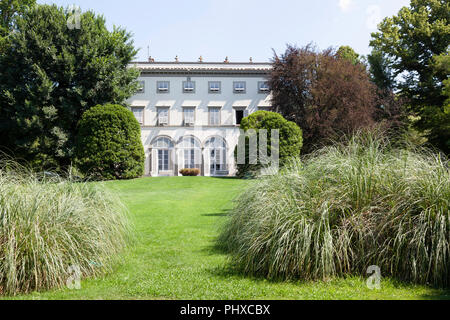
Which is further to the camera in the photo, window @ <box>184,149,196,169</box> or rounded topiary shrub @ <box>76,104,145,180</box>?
window @ <box>184,149,196,169</box>

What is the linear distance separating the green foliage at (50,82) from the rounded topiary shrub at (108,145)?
11.2 ft

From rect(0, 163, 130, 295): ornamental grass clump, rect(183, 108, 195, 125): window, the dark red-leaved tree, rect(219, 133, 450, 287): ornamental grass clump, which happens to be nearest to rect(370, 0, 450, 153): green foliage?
the dark red-leaved tree

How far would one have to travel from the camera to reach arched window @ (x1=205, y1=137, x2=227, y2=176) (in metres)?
29.6

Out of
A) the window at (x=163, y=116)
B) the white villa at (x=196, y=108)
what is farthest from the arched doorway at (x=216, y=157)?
the window at (x=163, y=116)

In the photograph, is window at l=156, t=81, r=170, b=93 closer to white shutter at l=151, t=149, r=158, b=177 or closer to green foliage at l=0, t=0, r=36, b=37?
white shutter at l=151, t=149, r=158, b=177

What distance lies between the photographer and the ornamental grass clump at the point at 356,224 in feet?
14.8

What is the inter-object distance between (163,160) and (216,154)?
4.21m

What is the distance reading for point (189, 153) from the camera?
29562 millimetres

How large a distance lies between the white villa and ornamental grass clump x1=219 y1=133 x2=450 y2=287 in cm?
2411

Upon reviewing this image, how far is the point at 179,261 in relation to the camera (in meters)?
5.71

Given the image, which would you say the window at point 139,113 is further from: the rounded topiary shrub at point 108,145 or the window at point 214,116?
the rounded topiary shrub at point 108,145

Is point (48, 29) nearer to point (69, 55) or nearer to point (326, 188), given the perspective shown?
point (69, 55)

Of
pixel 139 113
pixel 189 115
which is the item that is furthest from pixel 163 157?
pixel 139 113
